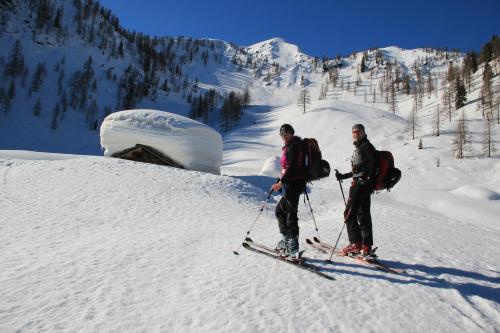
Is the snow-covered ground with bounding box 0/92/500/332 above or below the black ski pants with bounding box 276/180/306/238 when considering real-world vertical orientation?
below

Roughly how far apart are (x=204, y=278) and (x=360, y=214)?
9.98 ft

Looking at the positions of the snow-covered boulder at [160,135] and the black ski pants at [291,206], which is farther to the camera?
the snow-covered boulder at [160,135]

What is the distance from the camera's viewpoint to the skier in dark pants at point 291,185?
18.2 ft

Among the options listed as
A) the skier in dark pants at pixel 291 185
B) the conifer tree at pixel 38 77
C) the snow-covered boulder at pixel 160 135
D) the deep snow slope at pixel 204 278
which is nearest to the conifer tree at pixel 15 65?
the conifer tree at pixel 38 77

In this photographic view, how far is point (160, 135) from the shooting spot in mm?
20531

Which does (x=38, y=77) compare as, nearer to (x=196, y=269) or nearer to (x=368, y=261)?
(x=196, y=269)

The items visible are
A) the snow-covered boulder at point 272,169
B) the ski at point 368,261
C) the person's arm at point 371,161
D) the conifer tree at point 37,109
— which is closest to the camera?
the ski at point 368,261

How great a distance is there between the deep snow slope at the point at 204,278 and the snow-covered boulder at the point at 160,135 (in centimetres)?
1082

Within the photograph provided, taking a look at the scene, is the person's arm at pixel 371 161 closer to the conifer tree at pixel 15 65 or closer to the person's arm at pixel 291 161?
the person's arm at pixel 291 161

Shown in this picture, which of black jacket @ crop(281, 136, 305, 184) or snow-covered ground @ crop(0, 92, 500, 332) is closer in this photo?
snow-covered ground @ crop(0, 92, 500, 332)

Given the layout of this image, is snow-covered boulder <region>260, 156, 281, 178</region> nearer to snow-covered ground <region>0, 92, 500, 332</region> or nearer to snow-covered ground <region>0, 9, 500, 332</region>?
snow-covered ground <region>0, 9, 500, 332</region>

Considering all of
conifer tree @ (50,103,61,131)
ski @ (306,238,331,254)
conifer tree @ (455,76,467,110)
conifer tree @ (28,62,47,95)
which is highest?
conifer tree @ (28,62,47,95)

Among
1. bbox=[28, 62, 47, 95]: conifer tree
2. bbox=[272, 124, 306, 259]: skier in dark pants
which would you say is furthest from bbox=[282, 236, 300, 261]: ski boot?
bbox=[28, 62, 47, 95]: conifer tree

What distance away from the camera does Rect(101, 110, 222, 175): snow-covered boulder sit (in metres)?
20.5
